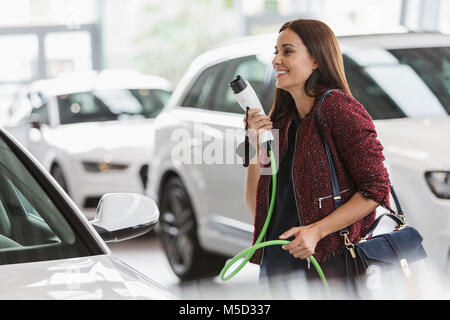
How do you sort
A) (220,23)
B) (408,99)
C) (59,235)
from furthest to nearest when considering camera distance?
(220,23) < (408,99) < (59,235)

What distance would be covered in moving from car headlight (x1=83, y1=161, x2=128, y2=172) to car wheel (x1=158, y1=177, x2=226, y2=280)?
1.45 m

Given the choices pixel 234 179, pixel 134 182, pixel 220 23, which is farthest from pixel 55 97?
pixel 220 23

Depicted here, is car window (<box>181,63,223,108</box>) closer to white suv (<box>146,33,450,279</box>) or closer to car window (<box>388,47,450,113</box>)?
white suv (<box>146,33,450,279</box>)

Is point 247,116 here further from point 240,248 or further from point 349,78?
point 240,248

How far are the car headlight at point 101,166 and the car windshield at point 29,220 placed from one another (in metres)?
4.85

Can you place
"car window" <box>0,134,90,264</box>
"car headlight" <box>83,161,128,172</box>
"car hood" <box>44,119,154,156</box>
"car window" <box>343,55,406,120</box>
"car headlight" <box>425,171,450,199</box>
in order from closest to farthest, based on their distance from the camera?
1. "car window" <box>0,134,90,264</box>
2. "car headlight" <box>425,171,450,199</box>
3. "car window" <box>343,55,406,120</box>
4. "car headlight" <box>83,161,128,172</box>
5. "car hood" <box>44,119,154,156</box>

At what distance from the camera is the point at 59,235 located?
2658 millimetres

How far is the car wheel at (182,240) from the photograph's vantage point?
19.8 feet

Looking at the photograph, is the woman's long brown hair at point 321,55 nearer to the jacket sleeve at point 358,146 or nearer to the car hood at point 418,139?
the jacket sleeve at point 358,146

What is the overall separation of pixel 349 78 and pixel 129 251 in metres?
3.09

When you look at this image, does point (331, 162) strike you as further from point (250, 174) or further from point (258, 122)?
point (250, 174)

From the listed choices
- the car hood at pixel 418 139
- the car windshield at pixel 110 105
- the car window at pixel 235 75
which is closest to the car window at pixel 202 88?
the car window at pixel 235 75

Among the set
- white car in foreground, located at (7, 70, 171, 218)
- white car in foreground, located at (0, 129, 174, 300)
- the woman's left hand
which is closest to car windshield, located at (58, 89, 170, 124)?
white car in foreground, located at (7, 70, 171, 218)

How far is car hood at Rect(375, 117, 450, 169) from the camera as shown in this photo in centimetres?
428
